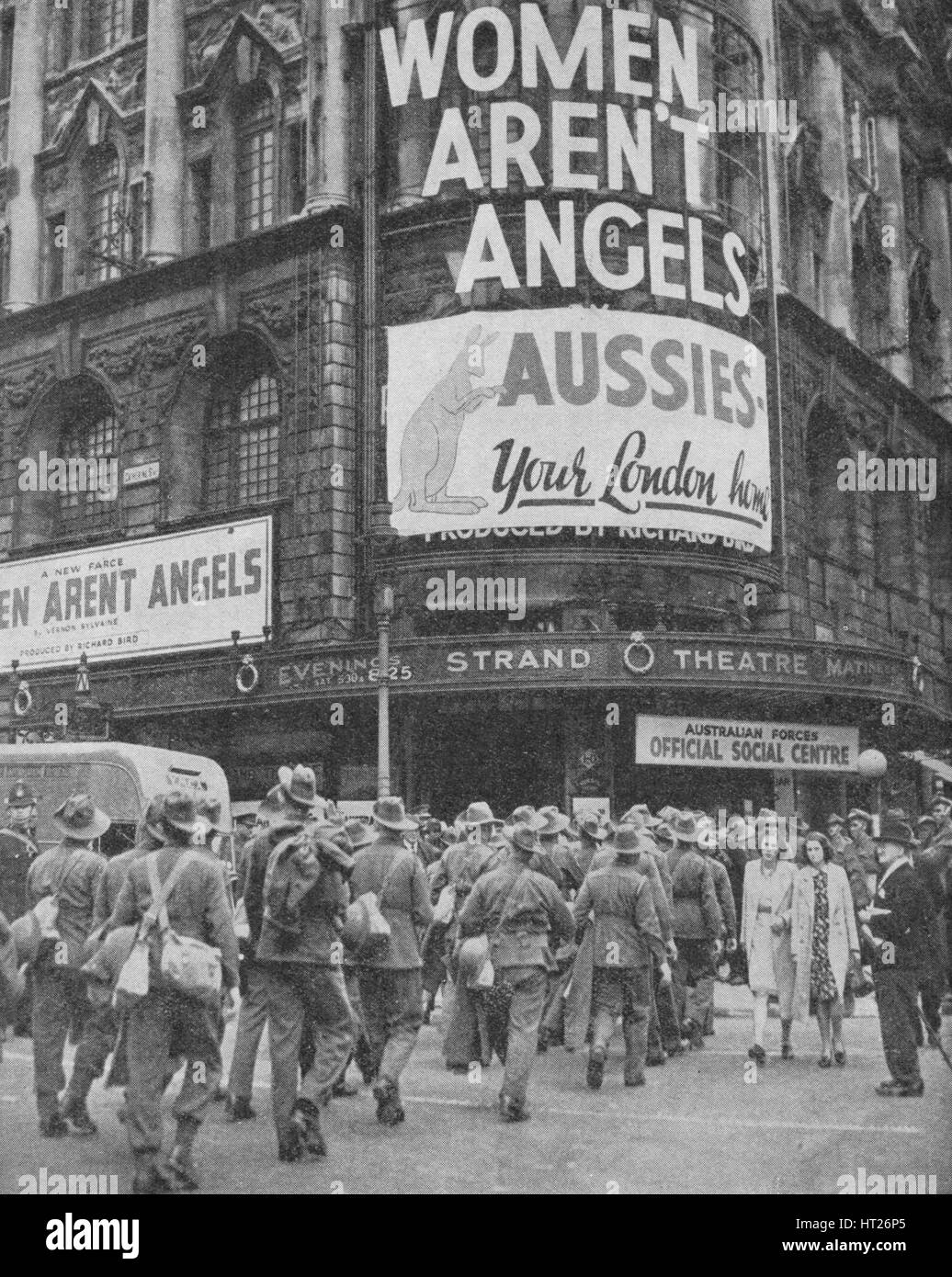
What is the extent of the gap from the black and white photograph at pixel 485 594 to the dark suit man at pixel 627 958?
0.04 meters

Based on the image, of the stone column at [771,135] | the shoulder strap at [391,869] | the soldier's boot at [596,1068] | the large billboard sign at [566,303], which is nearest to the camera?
the shoulder strap at [391,869]

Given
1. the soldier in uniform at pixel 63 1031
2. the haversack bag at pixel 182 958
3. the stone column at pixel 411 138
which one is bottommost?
the soldier in uniform at pixel 63 1031

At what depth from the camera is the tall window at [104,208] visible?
1341 inches

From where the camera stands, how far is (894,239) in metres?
39.8

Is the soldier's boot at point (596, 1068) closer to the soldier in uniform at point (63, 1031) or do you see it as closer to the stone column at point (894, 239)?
the soldier in uniform at point (63, 1031)

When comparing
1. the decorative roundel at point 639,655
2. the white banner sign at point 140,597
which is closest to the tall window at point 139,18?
the white banner sign at point 140,597

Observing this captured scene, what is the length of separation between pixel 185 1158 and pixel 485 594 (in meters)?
19.0

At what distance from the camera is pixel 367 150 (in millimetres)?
29391

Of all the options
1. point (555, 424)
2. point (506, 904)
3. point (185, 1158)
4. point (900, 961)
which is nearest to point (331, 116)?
point (555, 424)

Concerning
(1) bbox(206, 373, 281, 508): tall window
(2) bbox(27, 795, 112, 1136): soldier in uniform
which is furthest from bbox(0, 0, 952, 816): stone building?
(2) bbox(27, 795, 112, 1136): soldier in uniform

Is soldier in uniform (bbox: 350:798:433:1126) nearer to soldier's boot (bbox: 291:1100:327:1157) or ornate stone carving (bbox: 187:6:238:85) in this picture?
soldier's boot (bbox: 291:1100:327:1157)
